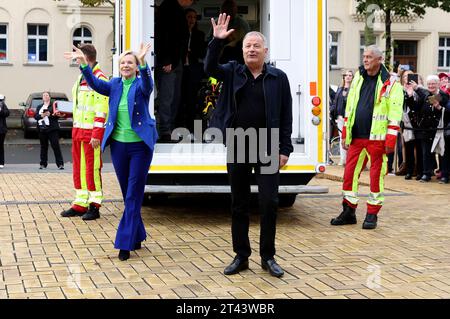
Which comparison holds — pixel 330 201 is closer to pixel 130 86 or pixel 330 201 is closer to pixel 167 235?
pixel 167 235

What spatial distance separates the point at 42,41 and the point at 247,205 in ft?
105

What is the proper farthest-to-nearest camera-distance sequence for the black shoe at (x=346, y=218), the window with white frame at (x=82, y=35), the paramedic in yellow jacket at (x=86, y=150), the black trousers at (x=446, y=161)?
the window with white frame at (x=82, y=35), the black trousers at (x=446, y=161), the paramedic in yellow jacket at (x=86, y=150), the black shoe at (x=346, y=218)

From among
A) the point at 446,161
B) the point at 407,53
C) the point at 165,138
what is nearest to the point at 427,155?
the point at 446,161

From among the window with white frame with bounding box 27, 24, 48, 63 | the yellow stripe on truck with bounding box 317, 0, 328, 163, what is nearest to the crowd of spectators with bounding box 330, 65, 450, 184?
the yellow stripe on truck with bounding box 317, 0, 328, 163

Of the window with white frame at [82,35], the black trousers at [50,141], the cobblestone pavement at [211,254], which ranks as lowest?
the cobblestone pavement at [211,254]

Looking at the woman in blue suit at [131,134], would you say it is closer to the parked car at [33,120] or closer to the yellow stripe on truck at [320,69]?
the yellow stripe on truck at [320,69]

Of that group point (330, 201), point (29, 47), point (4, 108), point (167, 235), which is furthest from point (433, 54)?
point (167, 235)

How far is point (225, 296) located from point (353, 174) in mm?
3947

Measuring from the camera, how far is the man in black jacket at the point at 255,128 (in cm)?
682

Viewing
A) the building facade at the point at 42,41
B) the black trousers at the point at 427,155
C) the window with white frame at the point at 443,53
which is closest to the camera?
the black trousers at the point at 427,155

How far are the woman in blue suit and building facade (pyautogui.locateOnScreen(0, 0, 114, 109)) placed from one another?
97.0 ft

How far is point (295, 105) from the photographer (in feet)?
31.2

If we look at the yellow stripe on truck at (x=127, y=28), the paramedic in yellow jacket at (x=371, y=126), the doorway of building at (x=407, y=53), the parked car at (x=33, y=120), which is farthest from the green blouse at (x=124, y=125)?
the doorway of building at (x=407, y=53)

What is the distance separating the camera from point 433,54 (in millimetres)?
41000
